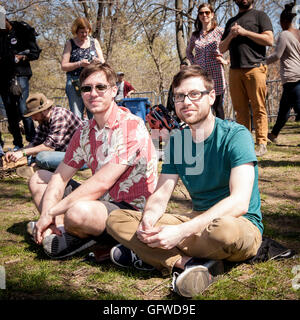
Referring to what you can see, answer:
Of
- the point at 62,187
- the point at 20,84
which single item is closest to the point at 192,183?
the point at 62,187

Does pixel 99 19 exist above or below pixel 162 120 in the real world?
above

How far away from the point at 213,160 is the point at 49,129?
2528 mm

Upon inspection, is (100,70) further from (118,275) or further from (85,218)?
(118,275)

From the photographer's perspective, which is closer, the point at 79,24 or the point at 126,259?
the point at 126,259

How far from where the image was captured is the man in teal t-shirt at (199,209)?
2.18 meters

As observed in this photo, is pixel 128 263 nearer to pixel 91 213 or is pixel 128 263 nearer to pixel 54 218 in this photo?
pixel 91 213

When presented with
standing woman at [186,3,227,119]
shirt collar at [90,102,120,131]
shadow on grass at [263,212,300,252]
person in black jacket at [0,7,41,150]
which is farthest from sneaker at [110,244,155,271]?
person in black jacket at [0,7,41,150]

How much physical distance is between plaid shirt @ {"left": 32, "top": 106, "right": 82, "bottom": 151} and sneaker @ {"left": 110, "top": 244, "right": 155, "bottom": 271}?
2053mm

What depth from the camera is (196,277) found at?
216 cm

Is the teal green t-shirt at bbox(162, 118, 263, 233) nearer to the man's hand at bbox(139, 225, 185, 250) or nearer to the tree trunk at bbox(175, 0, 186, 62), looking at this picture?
the man's hand at bbox(139, 225, 185, 250)

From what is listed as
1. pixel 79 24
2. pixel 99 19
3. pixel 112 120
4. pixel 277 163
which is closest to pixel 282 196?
pixel 277 163

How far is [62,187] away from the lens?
3.10 meters

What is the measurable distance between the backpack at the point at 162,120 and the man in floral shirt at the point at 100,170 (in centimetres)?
329

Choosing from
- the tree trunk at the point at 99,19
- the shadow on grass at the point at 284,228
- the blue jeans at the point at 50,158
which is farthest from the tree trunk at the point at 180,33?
the shadow on grass at the point at 284,228
